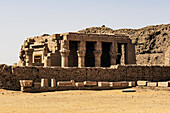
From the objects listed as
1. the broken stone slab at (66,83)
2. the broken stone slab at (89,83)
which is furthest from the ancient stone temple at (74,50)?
the broken stone slab at (66,83)

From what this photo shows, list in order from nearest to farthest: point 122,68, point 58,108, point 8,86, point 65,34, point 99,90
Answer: point 58,108 → point 8,86 → point 99,90 → point 122,68 → point 65,34

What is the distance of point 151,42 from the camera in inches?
1702

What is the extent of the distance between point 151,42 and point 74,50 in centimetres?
1619

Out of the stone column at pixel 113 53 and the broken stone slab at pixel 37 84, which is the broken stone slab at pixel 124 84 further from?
the stone column at pixel 113 53

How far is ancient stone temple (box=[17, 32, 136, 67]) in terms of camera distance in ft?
92.9

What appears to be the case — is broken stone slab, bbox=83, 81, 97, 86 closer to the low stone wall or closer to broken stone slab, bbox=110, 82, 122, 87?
the low stone wall

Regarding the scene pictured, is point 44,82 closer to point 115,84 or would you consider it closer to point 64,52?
point 115,84

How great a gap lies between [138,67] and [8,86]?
1009cm


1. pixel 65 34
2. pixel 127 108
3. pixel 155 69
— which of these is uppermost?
pixel 65 34

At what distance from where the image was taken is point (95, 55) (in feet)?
97.9

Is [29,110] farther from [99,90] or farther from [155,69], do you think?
[155,69]

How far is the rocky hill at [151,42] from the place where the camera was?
135ft

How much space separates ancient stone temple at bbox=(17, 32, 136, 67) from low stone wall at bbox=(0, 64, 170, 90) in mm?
6415

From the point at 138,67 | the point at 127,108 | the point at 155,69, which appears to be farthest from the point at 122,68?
the point at 127,108
